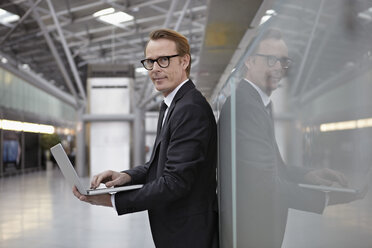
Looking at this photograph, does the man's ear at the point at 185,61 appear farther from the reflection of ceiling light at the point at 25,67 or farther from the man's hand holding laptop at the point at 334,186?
the reflection of ceiling light at the point at 25,67

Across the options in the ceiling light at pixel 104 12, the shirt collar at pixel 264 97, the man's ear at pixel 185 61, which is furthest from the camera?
the ceiling light at pixel 104 12

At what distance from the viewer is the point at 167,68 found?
2543 millimetres

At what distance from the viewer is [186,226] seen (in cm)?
246

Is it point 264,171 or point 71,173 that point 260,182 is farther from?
point 71,173

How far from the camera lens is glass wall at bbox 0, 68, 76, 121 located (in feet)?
89.8

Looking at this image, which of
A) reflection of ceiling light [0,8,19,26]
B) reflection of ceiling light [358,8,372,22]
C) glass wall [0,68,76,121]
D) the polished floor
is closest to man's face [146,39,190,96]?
the polished floor

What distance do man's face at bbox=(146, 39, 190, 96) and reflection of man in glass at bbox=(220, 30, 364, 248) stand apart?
0.38m

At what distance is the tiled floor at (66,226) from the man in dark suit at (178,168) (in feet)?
16.1

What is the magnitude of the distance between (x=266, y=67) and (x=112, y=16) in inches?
1024

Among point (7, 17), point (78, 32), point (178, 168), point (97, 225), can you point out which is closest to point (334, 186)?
point (178, 168)

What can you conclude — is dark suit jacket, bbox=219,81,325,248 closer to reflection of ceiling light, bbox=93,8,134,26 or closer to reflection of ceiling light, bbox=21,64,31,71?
reflection of ceiling light, bbox=93,8,134,26

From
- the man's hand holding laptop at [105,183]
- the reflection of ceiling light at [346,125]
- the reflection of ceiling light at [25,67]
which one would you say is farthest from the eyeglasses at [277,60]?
the reflection of ceiling light at [25,67]

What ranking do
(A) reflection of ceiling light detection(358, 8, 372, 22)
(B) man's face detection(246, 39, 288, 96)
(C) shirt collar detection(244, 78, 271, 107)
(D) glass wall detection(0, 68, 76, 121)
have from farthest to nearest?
1. (D) glass wall detection(0, 68, 76, 121)
2. (C) shirt collar detection(244, 78, 271, 107)
3. (B) man's face detection(246, 39, 288, 96)
4. (A) reflection of ceiling light detection(358, 8, 372, 22)

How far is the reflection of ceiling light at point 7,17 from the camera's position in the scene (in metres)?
23.4
